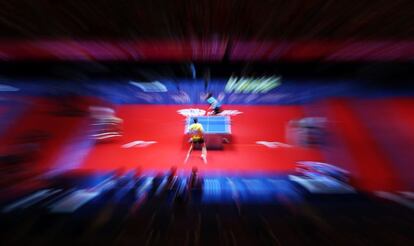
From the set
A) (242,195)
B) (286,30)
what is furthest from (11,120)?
(286,30)

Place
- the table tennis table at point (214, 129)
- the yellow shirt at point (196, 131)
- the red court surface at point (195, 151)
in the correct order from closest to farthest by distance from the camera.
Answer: the red court surface at point (195, 151)
the yellow shirt at point (196, 131)
the table tennis table at point (214, 129)

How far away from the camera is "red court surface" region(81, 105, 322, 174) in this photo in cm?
185

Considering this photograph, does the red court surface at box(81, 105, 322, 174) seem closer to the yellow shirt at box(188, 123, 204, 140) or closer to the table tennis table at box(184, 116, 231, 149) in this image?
the table tennis table at box(184, 116, 231, 149)

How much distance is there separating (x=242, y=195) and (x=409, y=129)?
6.60 feet

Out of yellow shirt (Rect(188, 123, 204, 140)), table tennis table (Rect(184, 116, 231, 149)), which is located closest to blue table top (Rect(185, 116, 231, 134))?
table tennis table (Rect(184, 116, 231, 149))

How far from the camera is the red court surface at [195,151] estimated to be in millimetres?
1846

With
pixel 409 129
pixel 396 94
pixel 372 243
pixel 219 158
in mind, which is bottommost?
pixel 372 243

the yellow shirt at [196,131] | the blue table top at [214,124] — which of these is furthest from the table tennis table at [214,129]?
the yellow shirt at [196,131]

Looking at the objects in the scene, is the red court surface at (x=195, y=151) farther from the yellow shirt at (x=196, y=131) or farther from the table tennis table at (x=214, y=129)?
the yellow shirt at (x=196, y=131)

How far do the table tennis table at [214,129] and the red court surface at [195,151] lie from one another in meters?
0.08

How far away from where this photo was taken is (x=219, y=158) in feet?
6.53

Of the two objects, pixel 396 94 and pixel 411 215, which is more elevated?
pixel 396 94

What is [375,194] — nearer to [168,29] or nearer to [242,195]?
[242,195]

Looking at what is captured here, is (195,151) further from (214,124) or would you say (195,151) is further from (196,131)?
(214,124)
